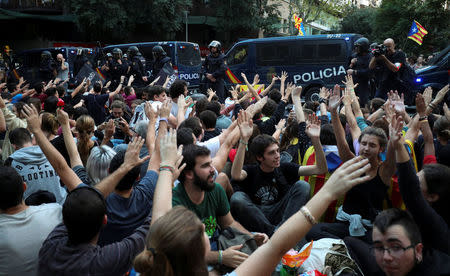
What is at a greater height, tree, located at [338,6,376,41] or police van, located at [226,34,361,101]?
tree, located at [338,6,376,41]

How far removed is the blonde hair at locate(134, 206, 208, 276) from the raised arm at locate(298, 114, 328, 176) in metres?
2.22

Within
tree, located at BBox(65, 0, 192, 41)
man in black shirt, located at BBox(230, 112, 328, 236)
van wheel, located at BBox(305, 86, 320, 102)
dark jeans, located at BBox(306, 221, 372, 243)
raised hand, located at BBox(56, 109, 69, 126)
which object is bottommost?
van wheel, located at BBox(305, 86, 320, 102)

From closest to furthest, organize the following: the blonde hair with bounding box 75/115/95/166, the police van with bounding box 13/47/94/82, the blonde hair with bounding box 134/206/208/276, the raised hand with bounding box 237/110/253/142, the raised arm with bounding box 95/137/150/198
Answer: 1. the blonde hair with bounding box 134/206/208/276
2. the raised arm with bounding box 95/137/150/198
3. the raised hand with bounding box 237/110/253/142
4. the blonde hair with bounding box 75/115/95/166
5. the police van with bounding box 13/47/94/82

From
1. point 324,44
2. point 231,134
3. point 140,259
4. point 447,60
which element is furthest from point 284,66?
point 140,259

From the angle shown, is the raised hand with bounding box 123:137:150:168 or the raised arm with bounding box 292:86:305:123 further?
the raised arm with bounding box 292:86:305:123

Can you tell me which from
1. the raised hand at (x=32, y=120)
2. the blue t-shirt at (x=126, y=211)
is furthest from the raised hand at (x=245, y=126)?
the raised hand at (x=32, y=120)

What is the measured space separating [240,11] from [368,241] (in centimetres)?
2905

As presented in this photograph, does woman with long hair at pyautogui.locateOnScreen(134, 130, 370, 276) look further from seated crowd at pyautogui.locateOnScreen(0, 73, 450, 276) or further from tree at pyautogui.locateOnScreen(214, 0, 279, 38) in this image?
tree at pyautogui.locateOnScreen(214, 0, 279, 38)

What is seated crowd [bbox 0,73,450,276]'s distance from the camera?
1.91 m

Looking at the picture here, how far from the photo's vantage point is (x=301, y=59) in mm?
14914

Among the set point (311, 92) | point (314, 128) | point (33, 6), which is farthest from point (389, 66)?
point (33, 6)

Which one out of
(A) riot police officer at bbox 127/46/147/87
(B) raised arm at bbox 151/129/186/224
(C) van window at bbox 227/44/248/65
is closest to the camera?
(B) raised arm at bbox 151/129/186/224

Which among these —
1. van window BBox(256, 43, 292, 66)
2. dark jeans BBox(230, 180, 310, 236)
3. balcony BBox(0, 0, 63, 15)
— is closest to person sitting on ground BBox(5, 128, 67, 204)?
dark jeans BBox(230, 180, 310, 236)

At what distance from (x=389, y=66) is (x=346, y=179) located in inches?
314
